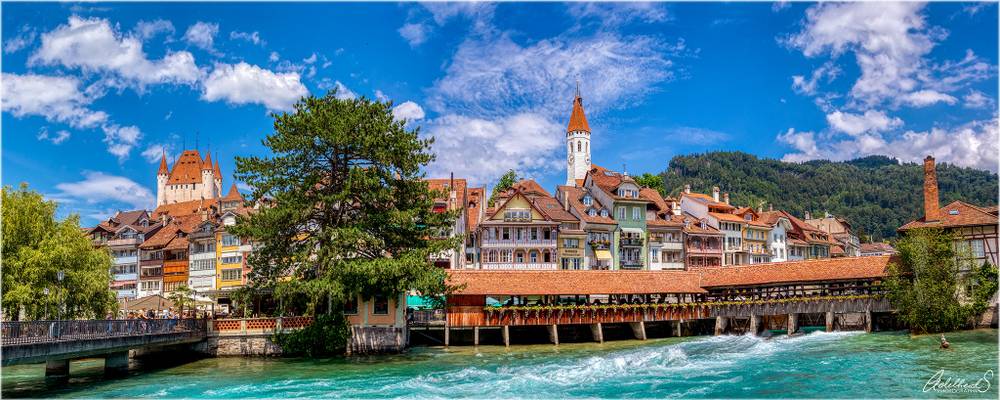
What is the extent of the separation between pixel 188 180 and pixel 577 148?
9928cm

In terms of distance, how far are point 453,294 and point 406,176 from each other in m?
7.31

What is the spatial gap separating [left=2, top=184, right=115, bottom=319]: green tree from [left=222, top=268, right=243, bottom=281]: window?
1095 inches

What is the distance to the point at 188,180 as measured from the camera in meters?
169

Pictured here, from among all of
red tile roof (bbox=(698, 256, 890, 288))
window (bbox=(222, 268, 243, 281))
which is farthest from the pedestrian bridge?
window (bbox=(222, 268, 243, 281))

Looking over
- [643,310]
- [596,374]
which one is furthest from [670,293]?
[596,374]

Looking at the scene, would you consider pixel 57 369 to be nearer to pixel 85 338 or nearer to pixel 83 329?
Result: pixel 85 338

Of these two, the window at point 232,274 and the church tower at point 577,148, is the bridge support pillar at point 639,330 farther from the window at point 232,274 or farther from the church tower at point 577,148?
the church tower at point 577,148

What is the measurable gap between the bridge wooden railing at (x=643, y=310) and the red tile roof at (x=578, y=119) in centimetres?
5680

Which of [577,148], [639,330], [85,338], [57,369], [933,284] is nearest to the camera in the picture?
[85,338]

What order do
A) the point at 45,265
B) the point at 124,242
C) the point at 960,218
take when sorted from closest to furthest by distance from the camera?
the point at 45,265 < the point at 960,218 < the point at 124,242

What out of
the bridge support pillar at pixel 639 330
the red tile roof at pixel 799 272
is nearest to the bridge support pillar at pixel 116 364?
the bridge support pillar at pixel 639 330

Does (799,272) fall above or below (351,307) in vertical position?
above

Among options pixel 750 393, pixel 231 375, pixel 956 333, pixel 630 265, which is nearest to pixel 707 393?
pixel 750 393

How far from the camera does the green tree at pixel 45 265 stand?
3647 centimetres
